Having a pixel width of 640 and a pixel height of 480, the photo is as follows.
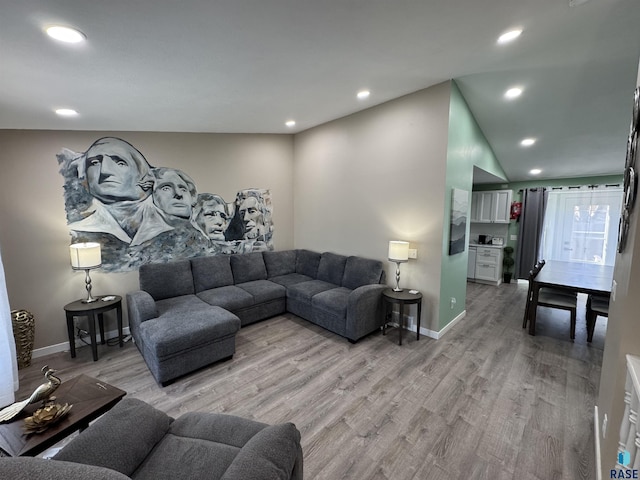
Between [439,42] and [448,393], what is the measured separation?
2934mm

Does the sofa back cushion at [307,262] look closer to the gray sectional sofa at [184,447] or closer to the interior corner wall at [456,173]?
the interior corner wall at [456,173]

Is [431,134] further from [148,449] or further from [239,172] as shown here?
[148,449]

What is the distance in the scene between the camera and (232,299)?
3.52 m

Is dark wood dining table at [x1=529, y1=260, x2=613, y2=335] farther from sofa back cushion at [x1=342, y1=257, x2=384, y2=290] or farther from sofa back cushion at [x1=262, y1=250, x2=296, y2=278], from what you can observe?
sofa back cushion at [x1=262, y1=250, x2=296, y2=278]

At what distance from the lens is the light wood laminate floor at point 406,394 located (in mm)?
1749

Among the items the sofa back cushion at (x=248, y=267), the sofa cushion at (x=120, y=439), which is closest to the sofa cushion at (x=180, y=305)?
the sofa back cushion at (x=248, y=267)

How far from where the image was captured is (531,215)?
5.95 metres

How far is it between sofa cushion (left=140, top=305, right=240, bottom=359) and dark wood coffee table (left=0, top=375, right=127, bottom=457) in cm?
67

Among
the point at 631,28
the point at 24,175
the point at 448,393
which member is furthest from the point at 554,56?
the point at 24,175

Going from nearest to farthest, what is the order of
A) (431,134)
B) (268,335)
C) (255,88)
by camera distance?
1. (255,88)
2. (431,134)
3. (268,335)

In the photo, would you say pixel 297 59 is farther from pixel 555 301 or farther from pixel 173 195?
pixel 555 301

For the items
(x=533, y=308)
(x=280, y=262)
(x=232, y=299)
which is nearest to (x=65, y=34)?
(x=232, y=299)

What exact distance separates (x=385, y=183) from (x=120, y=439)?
3.47 meters

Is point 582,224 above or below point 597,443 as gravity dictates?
above
